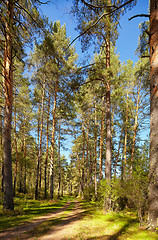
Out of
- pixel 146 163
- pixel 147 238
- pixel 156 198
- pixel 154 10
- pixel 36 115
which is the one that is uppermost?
pixel 154 10

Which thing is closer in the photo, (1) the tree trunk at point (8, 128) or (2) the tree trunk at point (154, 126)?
(2) the tree trunk at point (154, 126)

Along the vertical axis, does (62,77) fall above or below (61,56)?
below

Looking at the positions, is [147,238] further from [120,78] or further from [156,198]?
[120,78]

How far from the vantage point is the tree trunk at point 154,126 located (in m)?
4.12

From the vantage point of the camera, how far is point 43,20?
7.17 metres

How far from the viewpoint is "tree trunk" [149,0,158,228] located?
13.5 ft

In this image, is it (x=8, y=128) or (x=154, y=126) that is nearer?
(x=154, y=126)

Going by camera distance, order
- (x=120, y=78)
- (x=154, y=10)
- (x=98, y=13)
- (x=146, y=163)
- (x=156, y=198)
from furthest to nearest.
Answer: (x=120, y=78), (x=98, y=13), (x=146, y=163), (x=154, y=10), (x=156, y=198)

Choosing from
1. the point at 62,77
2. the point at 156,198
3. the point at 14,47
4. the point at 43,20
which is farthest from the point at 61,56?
the point at 156,198

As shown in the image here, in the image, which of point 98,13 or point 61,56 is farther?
point 61,56

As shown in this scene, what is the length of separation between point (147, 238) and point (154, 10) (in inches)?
288

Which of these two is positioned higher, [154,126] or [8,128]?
[8,128]

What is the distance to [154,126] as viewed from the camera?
4.49 metres

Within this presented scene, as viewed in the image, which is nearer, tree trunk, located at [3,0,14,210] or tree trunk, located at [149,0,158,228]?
tree trunk, located at [149,0,158,228]
